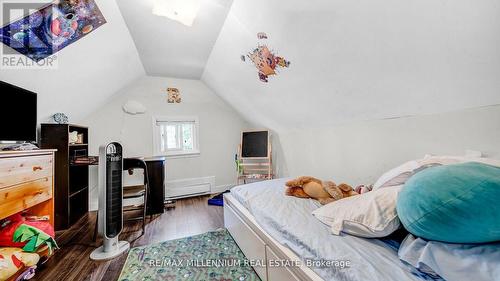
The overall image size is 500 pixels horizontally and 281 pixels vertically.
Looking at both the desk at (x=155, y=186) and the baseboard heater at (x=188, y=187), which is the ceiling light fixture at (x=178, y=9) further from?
the baseboard heater at (x=188, y=187)

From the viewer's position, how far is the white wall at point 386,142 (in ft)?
3.72

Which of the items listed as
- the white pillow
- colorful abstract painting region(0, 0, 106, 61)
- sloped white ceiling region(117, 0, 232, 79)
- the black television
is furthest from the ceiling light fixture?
the white pillow

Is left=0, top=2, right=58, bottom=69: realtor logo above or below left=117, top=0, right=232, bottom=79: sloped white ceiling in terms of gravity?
below

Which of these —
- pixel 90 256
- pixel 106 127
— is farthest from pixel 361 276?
pixel 106 127

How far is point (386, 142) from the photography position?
1654 millimetres

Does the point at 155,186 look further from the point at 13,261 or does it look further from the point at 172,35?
the point at 172,35

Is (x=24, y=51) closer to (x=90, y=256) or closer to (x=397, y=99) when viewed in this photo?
(x=90, y=256)

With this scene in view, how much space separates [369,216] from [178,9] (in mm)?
2060

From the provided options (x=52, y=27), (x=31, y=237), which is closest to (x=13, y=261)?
(x=31, y=237)

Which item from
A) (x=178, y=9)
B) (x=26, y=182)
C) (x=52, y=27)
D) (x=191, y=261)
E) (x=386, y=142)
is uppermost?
(x=178, y=9)

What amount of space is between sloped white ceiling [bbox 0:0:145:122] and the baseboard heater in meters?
1.75

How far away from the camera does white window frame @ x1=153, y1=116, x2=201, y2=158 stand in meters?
3.45

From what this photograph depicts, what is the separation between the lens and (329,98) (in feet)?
6.05

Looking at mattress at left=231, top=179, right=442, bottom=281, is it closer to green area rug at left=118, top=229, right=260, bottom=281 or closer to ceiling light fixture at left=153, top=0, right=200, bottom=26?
green area rug at left=118, top=229, right=260, bottom=281
